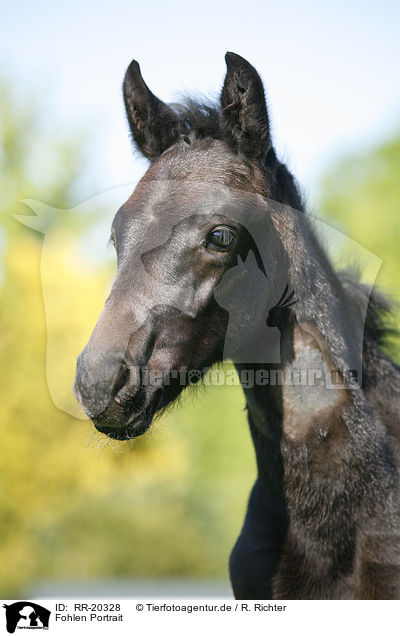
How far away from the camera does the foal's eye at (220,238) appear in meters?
3.27

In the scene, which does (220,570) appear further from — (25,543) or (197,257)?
(197,257)

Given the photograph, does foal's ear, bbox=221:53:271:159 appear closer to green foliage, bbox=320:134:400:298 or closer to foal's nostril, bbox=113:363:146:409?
foal's nostril, bbox=113:363:146:409

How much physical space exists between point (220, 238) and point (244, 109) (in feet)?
2.88

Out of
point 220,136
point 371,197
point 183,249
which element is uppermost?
point 371,197

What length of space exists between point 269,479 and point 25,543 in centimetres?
1379

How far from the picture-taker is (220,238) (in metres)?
3.28

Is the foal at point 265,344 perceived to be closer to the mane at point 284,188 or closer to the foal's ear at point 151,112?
the mane at point 284,188

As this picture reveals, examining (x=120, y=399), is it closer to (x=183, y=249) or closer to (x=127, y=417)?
(x=127, y=417)

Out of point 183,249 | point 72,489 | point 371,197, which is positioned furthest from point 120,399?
point 371,197

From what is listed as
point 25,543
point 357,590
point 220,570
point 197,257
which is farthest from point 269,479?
point 220,570

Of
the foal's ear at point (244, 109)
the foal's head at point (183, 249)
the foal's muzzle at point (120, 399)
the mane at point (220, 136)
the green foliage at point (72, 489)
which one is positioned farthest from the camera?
the green foliage at point (72, 489)

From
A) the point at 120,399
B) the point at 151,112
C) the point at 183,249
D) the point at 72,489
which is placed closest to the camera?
the point at 120,399
